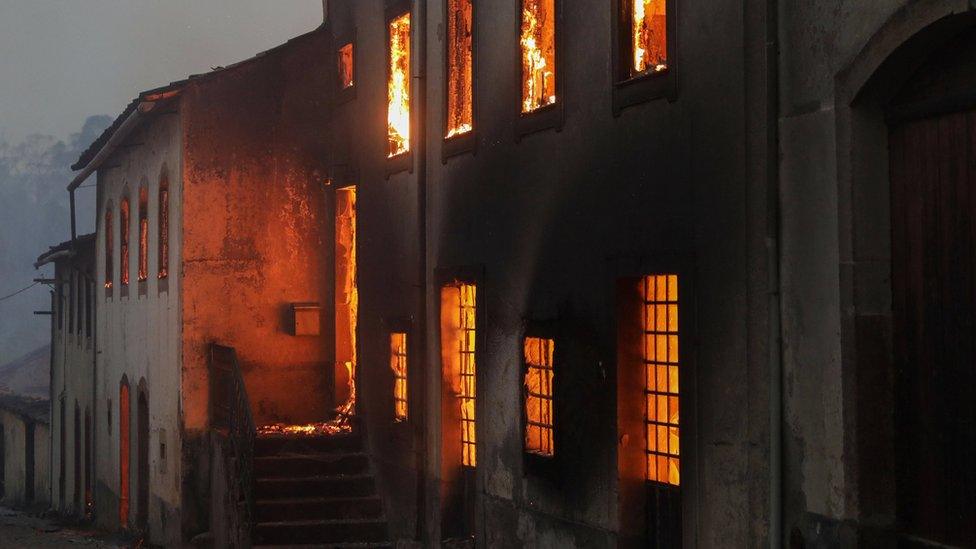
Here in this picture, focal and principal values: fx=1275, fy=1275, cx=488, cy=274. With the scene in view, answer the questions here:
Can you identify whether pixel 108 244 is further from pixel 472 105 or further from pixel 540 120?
pixel 540 120

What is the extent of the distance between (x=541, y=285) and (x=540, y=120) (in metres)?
1.64

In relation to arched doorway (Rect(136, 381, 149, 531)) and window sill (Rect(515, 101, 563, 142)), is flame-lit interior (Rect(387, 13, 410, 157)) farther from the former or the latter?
arched doorway (Rect(136, 381, 149, 531))

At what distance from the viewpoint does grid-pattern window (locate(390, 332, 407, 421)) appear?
1622 cm

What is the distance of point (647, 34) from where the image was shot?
36.4 feet

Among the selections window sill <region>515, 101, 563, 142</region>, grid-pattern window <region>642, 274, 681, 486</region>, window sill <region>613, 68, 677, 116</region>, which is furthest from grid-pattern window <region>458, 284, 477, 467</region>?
window sill <region>613, 68, 677, 116</region>

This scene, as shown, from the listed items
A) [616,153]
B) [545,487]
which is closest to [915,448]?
[616,153]

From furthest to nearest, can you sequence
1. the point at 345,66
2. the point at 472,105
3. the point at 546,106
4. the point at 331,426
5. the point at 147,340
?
the point at 147,340, the point at 345,66, the point at 331,426, the point at 472,105, the point at 546,106

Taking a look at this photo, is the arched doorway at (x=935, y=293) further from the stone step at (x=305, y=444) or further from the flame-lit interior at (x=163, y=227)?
the flame-lit interior at (x=163, y=227)

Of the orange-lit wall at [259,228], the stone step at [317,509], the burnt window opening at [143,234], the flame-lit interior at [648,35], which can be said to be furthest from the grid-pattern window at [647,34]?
the burnt window opening at [143,234]

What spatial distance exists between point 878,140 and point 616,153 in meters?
3.18

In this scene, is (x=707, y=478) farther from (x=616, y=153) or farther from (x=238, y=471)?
(x=238, y=471)

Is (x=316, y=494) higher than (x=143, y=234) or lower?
lower

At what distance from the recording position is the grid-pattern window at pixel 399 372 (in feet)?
53.2

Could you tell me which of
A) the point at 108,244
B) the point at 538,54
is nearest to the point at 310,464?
the point at 538,54
